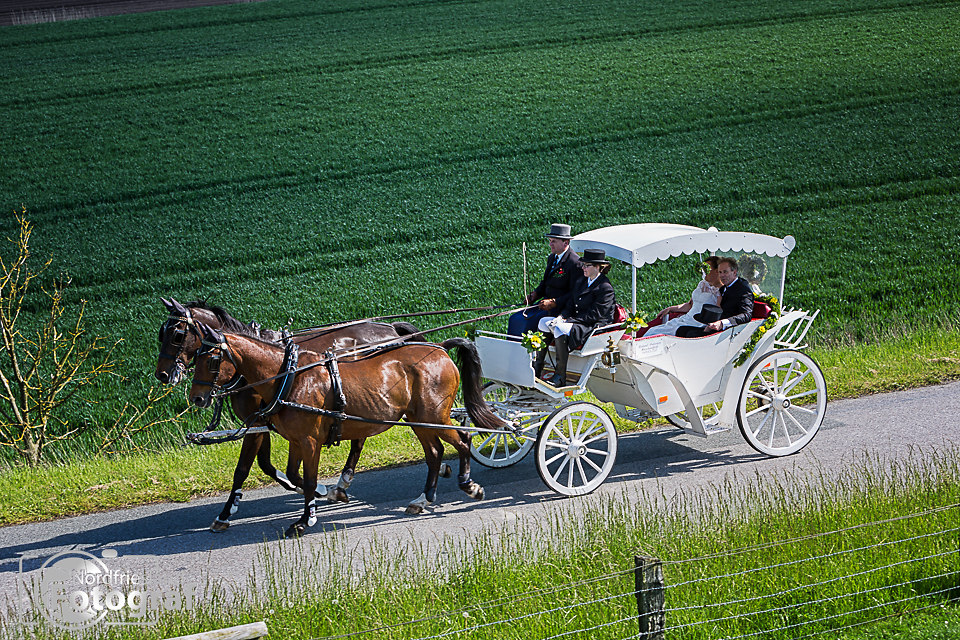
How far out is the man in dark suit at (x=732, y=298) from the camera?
8.73 meters

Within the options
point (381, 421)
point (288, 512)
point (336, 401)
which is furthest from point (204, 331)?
point (288, 512)

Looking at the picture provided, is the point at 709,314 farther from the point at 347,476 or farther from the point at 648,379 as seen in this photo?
the point at 347,476

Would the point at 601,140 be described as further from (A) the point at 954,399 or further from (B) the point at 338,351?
(B) the point at 338,351

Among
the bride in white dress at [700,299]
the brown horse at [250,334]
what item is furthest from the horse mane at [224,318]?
the bride in white dress at [700,299]

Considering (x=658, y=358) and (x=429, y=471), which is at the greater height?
(x=658, y=358)

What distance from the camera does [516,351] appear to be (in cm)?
831

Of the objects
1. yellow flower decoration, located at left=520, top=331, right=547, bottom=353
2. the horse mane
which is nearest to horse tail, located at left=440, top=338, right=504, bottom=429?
yellow flower decoration, located at left=520, top=331, right=547, bottom=353

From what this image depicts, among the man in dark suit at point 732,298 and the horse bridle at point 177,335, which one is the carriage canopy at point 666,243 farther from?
the horse bridle at point 177,335

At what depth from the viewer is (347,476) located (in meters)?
8.44

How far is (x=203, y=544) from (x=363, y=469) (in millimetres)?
2081

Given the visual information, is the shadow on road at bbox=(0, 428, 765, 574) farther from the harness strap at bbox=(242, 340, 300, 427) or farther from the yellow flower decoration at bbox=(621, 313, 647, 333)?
the yellow flower decoration at bbox=(621, 313, 647, 333)

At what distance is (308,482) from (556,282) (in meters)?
3.08

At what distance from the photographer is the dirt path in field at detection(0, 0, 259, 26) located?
1307 inches

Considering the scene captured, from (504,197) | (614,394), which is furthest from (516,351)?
(504,197)
